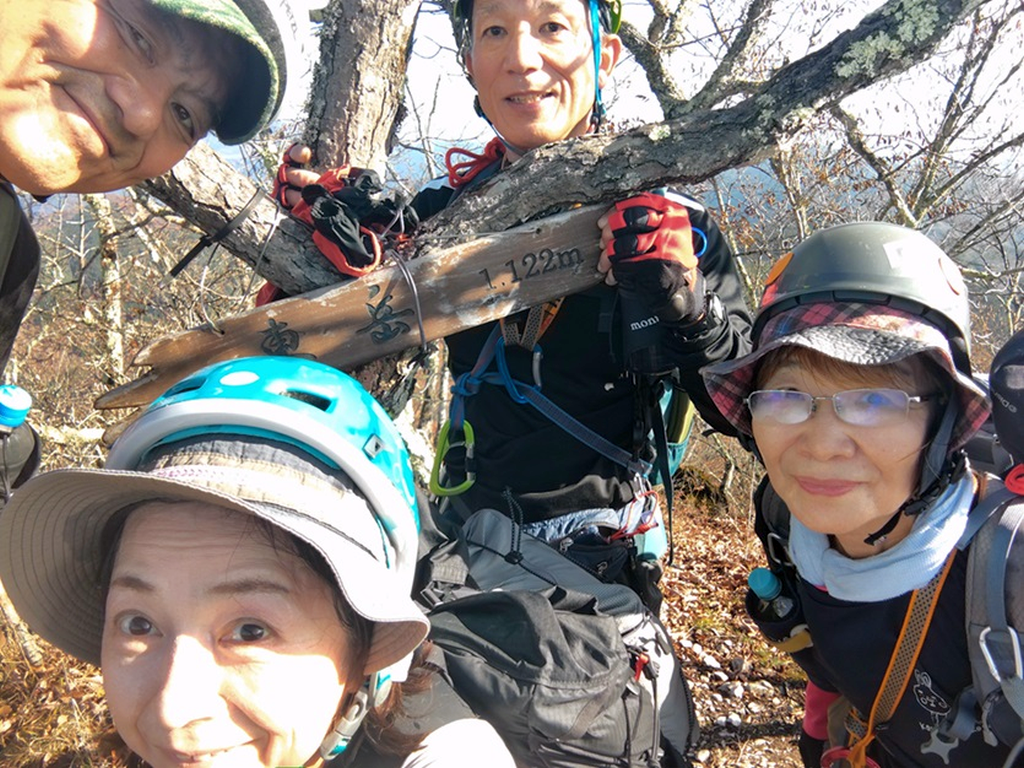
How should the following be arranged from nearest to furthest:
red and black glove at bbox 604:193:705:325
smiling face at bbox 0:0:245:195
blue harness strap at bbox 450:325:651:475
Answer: smiling face at bbox 0:0:245:195
red and black glove at bbox 604:193:705:325
blue harness strap at bbox 450:325:651:475

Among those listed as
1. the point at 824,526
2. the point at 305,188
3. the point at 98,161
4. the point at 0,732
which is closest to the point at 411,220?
the point at 305,188

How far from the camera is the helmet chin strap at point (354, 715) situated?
1602mm

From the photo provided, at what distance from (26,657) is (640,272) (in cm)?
480

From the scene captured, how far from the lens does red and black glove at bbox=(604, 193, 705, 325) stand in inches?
83.8

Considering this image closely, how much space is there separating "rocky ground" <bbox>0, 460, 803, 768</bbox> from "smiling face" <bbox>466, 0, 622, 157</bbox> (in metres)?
3.23

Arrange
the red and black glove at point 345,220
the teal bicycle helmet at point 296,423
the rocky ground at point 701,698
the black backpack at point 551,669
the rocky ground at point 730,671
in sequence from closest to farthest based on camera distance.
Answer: the teal bicycle helmet at point 296,423 → the black backpack at point 551,669 → the red and black glove at point 345,220 → the rocky ground at point 701,698 → the rocky ground at point 730,671

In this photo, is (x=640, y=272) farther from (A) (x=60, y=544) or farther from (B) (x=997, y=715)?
(A) (x=60, y=544)

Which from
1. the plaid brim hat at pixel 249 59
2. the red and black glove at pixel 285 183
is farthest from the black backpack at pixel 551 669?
the plaid brim hat at pixel 249 59

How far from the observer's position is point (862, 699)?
2.22 meters

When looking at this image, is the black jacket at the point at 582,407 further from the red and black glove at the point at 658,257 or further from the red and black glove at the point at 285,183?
the red and black glove at the point at 285,183

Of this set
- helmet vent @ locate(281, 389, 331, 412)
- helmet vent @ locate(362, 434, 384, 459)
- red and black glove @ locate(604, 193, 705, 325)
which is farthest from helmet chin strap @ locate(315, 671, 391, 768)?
red and black glove @ locate(604, 193, 705, 325)

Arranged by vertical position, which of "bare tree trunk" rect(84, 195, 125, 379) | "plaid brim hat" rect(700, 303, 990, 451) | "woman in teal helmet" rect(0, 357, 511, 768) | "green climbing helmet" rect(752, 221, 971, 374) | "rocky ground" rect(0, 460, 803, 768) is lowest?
"rocky ground" rect(0, 460, 803, 768)

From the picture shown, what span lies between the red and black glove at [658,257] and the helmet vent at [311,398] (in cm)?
104

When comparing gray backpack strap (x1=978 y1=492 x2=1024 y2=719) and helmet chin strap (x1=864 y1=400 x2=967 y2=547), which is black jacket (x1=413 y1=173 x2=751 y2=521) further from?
gray backpack strap (x1=978 y1=492 x2=1024 y2=719)
